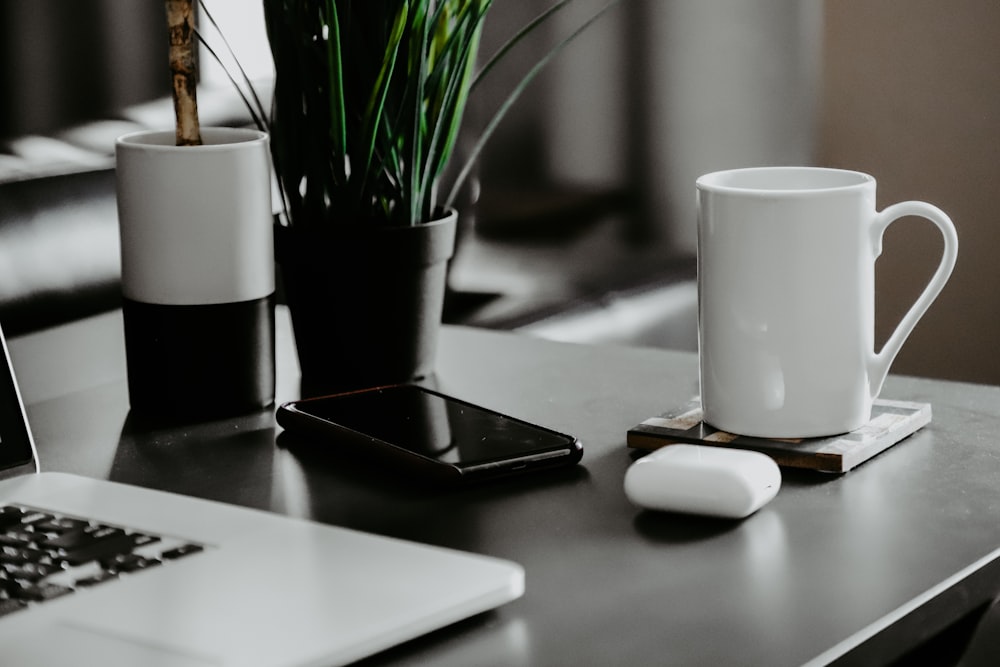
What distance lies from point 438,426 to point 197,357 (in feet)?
0.63

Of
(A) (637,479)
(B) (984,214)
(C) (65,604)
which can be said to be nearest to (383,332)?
(A) (637,479)

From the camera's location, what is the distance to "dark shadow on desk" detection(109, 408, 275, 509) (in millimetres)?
788

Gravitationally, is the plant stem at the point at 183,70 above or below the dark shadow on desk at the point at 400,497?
above

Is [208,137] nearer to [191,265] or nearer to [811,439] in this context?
[191,265]

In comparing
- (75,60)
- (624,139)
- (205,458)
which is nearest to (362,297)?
(205,458)

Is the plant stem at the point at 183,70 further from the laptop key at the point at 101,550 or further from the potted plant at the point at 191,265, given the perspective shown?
the laptop key at the point at 101,550

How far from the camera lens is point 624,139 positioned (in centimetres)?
189

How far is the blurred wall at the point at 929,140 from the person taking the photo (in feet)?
8.24

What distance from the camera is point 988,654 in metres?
0.62

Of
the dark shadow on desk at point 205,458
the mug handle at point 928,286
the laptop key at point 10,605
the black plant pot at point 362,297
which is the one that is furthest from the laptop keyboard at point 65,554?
the mug handle at point 928,286

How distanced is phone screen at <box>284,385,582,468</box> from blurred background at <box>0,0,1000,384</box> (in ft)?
1.00

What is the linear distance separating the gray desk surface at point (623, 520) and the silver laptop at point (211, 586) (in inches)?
0.9

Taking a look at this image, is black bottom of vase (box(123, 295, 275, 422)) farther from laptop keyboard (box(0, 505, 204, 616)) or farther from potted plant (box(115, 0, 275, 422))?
laptop keyboard (box(0, 505, 204, 616))

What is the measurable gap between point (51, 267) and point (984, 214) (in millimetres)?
1975
